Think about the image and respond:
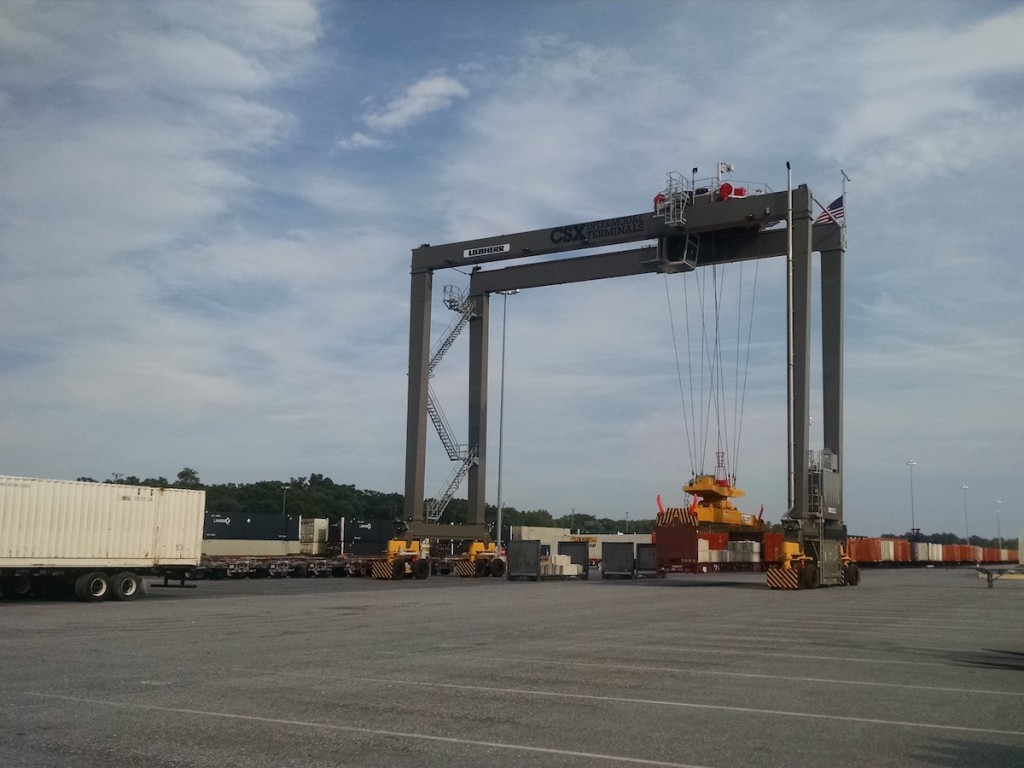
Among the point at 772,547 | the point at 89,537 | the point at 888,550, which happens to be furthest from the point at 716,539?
the point at 888,550

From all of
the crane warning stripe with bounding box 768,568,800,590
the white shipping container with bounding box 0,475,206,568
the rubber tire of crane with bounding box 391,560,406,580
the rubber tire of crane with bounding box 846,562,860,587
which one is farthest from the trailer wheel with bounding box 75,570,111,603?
the rubber tire of crane with bounding box 846,562,860,587

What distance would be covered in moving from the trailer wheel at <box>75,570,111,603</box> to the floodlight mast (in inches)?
630

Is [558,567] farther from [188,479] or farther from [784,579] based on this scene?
[188,479]

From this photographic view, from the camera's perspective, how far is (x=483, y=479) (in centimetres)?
4247

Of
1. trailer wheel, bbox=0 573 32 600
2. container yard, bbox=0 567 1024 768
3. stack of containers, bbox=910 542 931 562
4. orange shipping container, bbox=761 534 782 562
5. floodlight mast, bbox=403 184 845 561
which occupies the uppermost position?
floodlight mast, bbox=403 184 845 561

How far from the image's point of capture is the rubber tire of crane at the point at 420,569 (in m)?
38.3

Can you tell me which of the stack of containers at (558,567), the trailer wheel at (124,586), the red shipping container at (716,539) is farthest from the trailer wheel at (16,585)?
the red shipping container at (716,539)

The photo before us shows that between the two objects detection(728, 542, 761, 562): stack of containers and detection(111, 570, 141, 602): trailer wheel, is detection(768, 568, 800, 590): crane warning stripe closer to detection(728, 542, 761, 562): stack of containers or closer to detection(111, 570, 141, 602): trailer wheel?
detection(728, 542, 761, 562): stack of containers

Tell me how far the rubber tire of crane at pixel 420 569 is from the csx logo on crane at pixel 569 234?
47.7ft

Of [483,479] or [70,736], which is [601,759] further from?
[483,479]

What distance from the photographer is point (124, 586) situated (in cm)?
2408

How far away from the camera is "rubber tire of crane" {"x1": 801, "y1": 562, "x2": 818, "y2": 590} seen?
31250 millimetres

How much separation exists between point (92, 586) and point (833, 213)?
94.2 feet

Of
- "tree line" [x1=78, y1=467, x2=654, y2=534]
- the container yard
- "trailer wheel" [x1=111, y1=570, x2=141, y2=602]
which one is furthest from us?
"tree line" [x1=78, y1=467, x2=654, y2=534]
